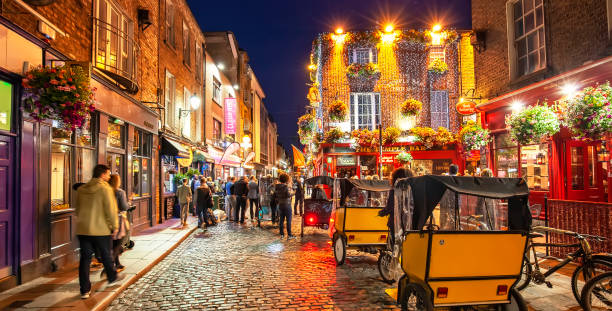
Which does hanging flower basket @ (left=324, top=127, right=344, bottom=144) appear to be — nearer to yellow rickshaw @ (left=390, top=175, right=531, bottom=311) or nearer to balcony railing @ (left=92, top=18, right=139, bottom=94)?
balcony railing @ (left=92, top=18, right=139, bottom=94)

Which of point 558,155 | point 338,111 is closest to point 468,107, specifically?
point 558,155

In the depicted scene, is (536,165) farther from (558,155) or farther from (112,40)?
Answer: (112,40)

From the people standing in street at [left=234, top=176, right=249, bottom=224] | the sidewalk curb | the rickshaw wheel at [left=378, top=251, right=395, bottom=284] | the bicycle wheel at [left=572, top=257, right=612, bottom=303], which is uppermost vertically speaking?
the people standing in street at [left=234, top=176, right=249, bottom=224]

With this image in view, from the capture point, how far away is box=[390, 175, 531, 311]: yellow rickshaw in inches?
158

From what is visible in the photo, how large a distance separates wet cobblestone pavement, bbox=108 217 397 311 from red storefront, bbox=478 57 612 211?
6621mm

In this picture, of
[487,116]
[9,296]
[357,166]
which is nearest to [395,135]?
[357,166]

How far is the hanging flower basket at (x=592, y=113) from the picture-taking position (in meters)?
7.74

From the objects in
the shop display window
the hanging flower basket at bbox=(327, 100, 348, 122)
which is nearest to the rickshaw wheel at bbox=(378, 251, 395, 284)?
the shop display window

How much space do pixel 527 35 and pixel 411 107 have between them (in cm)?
868

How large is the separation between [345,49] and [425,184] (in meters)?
19.6

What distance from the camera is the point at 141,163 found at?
13.2 m

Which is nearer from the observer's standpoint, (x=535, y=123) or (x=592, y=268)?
(x=592, y=268)

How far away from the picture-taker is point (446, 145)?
23094 millimetres

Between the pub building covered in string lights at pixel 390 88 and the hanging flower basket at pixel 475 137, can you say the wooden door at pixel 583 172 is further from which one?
the pub building covered in string lights at pixel 390 88
